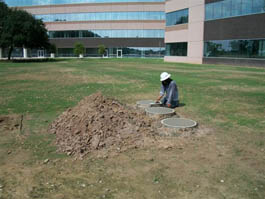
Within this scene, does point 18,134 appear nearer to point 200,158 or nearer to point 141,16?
point 200,158

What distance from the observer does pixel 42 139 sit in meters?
6.04

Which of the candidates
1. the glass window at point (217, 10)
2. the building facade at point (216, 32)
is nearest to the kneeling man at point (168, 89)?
the building facade at point (216, 32)

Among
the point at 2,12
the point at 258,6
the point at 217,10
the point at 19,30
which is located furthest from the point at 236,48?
the point at 2,12

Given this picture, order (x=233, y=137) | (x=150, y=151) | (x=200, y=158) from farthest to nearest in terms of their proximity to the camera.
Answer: (x=233, y=137) < (x=150, y=151) < (x=200, y=158)

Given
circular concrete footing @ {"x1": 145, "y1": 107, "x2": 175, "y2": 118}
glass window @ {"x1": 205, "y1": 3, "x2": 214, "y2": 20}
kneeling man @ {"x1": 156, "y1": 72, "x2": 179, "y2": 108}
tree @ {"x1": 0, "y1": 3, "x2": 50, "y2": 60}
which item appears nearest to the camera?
circular concrete footing @ {"x1": 145, "y1": 107, "x2": 175, "y2": 118}

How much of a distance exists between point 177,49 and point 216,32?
11.3 meters

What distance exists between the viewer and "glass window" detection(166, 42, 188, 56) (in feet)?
148

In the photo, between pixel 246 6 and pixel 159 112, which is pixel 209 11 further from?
pixel 159 112

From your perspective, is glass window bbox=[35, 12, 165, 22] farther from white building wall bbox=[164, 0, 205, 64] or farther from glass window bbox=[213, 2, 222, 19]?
glass window bbox=[213, 2, 222, 19]

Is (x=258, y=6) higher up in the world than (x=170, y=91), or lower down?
higher up

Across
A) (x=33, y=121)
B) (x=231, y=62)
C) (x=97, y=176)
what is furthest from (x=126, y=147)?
(x=231, y=62)

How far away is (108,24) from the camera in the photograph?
7031cm

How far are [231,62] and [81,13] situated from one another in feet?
162

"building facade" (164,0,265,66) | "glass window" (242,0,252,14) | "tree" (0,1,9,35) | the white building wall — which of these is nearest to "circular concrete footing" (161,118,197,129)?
"building facade" (164,0,265,66)
